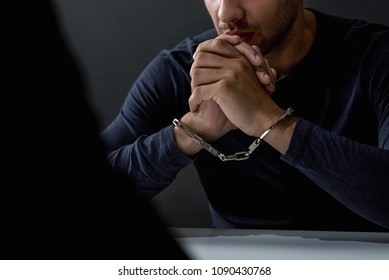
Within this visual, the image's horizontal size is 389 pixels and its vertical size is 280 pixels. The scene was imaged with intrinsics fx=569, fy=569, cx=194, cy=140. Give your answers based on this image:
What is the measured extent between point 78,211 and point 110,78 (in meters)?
0.50

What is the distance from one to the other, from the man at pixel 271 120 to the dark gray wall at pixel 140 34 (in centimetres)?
2

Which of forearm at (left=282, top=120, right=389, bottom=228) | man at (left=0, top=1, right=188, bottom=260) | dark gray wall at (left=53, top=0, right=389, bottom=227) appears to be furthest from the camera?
dark gray wall at (left=53, top=0, right=389, bottom=227)

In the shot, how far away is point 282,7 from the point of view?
815 mm

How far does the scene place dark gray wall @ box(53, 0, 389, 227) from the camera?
78cm

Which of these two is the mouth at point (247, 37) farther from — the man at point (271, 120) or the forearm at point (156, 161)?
the forearm at point (156, 161)

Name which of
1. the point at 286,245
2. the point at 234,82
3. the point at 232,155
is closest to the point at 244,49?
the point at 234,82

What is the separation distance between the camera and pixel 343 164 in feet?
2.19

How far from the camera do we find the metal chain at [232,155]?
702mm

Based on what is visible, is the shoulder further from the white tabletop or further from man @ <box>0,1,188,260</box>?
man @ <box>0,1,188,260</box>

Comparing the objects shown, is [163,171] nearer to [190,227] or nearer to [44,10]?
[190,227]

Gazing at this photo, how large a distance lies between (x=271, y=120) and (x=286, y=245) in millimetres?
179

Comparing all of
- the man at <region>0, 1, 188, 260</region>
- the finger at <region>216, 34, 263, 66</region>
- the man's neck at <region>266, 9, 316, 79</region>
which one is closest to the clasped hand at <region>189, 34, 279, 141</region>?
the finger at <region>216, 34, 263, 66</region>

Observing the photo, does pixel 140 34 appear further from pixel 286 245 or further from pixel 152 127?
pixel 286 245
